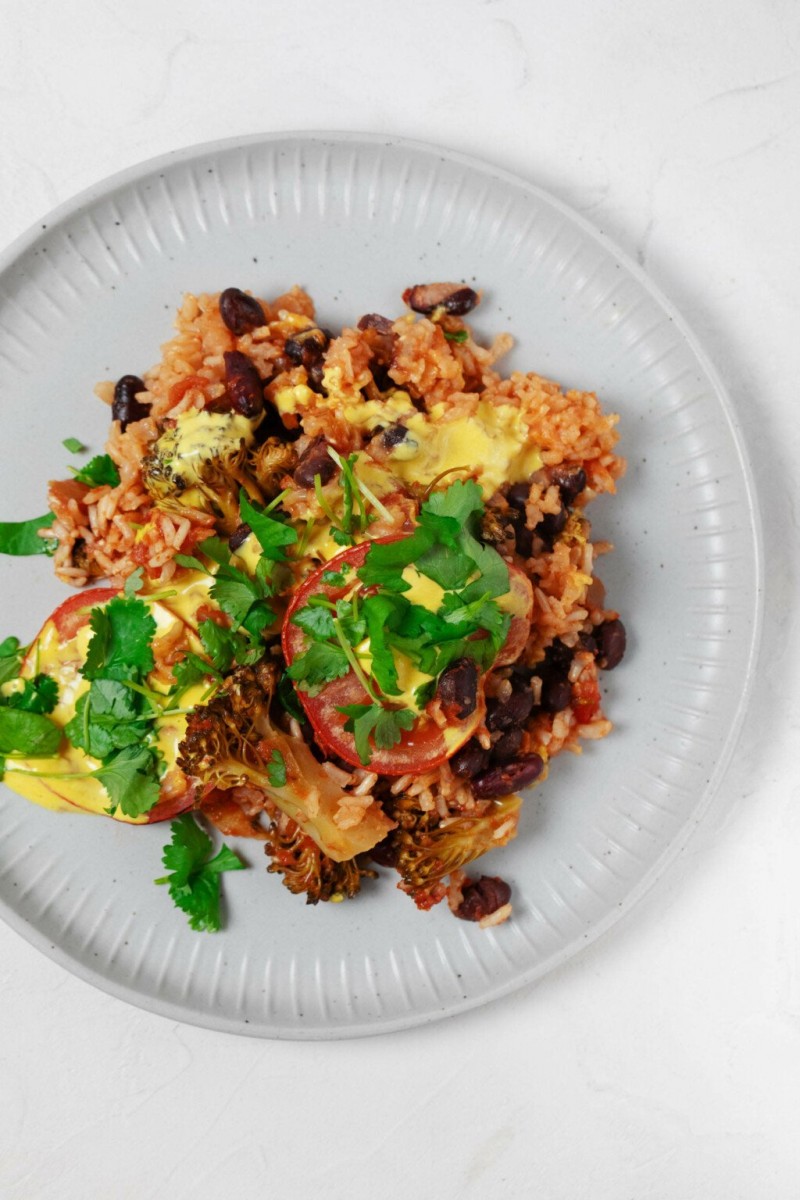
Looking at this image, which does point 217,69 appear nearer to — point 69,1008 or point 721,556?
point 721,556

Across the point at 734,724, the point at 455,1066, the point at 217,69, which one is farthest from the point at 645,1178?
the point at 217,69

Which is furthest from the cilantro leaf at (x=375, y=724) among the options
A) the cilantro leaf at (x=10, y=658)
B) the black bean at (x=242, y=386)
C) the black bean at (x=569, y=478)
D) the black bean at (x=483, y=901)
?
the cilantro leaf at (x=10, y=658)

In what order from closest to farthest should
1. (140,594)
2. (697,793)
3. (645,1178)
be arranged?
(140,594) < (697,793) < (645,1178)

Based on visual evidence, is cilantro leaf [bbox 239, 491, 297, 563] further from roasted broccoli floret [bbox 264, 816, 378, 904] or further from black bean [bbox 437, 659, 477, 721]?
roasted broccoli floret [bbox 264, 816, 378, 904]

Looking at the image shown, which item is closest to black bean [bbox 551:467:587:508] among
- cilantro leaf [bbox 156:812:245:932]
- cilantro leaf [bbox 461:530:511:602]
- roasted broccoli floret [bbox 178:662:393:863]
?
cilantro leaf [bbox 461:530:511:602]

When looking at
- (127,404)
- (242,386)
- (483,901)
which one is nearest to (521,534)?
(242,386)

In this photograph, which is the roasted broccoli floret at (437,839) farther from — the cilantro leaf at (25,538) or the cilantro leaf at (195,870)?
the cilantro leaf at (25,538)

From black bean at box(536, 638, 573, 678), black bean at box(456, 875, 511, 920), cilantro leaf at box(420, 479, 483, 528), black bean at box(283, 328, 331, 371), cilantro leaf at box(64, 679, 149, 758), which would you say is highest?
black bean at box(283, 328, 331, 371)
